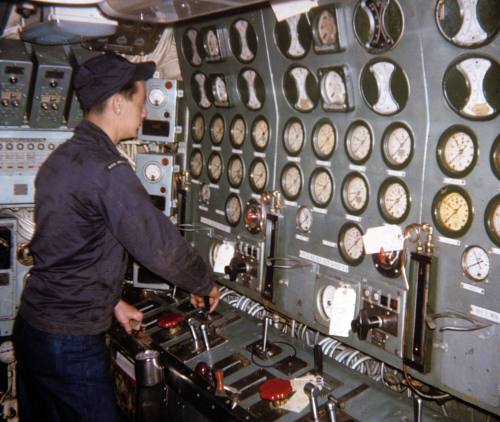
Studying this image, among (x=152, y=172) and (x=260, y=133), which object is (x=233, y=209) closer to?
(x=260, y=133)

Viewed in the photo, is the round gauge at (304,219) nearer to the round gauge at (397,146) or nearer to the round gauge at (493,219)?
the round gauge at (397,146)

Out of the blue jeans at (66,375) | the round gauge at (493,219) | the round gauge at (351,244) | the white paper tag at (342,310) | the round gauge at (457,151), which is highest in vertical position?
the round gauge at (457,151)

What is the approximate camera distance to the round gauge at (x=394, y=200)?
2049mm

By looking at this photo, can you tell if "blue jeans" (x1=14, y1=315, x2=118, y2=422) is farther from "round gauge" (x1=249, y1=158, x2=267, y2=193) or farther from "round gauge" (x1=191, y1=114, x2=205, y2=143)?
"round gauge" (x1=191, y1=114, x2=205, y2=143)

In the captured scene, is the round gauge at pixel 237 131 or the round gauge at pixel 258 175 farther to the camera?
the round gauge at pixel 237 131

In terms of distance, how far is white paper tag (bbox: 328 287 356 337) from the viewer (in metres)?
2.28

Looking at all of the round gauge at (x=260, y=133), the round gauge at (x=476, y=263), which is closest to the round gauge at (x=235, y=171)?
the round gauge at (x=260, y=133)

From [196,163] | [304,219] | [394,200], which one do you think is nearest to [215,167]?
[196,163]

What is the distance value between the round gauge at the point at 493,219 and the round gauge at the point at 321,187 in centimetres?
82

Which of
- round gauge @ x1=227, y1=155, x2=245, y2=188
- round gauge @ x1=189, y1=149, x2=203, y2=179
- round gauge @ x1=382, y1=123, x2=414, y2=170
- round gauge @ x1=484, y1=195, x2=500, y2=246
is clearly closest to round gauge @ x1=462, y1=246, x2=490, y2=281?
round gauge @ x1=484, y1=195, x2=500, y2=246

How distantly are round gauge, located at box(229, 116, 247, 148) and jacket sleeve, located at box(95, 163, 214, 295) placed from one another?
44.1 inches

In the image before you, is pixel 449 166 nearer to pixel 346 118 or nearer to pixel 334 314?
pixel 346 118

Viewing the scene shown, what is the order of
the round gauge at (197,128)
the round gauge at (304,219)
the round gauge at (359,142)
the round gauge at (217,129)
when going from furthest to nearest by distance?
the round gauge at (197,128) → the round gauge at (217,129) → the round gauge at (304,219) → the round gauge at (359,142)

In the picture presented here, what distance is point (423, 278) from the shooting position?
6.36ft
